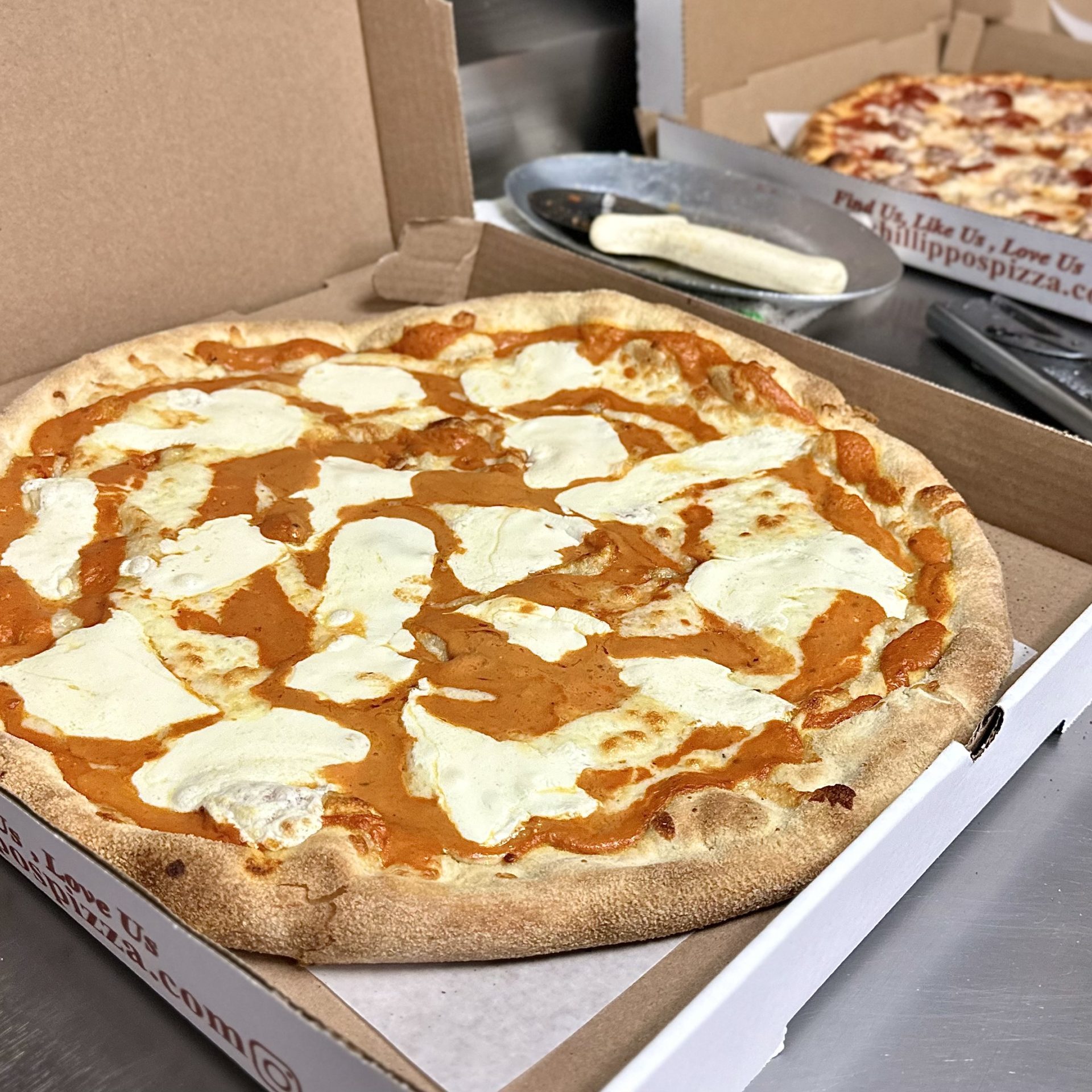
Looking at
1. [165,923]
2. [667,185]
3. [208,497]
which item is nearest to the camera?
[165,923]

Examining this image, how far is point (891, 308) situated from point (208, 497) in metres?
2.12

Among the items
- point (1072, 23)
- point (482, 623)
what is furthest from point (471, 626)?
point (1072, 23)

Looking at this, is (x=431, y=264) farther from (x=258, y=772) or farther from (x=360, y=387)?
(x=258, y=772)

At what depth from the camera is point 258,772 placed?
5.59 ft

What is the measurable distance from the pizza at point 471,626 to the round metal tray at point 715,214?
49 cm

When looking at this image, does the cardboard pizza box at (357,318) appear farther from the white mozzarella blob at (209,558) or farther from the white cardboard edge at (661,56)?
the white cardboard edge at (661,56)

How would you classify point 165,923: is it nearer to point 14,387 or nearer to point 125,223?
point 14,387

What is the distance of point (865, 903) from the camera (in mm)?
1563

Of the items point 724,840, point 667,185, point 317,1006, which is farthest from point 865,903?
point 667,185

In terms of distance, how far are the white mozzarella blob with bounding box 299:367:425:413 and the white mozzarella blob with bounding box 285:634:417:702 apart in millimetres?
799

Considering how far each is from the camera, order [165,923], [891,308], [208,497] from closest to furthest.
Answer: [165,923], [208,497], [891,308]

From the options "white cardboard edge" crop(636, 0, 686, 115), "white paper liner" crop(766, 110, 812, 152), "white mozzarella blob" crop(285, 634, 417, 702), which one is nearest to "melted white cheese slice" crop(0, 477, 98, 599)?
"white mozzarella blob" crop(285, 634, 417, 702)

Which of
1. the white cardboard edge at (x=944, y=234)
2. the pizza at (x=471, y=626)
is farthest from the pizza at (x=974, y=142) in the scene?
the pizza at (x=471, y=626)

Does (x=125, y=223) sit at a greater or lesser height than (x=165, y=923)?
greater
